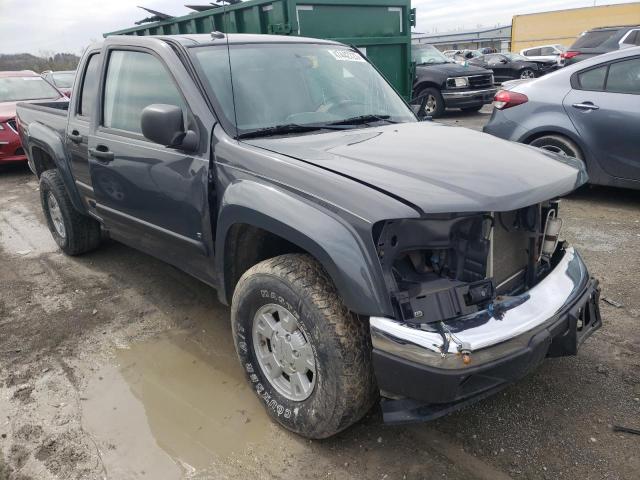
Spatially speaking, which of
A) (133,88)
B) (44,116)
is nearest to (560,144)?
(133,88)

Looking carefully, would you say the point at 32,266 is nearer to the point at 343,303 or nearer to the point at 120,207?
the point at 120,207

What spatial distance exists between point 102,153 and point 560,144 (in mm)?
4514

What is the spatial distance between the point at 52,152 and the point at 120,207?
4.57 ft

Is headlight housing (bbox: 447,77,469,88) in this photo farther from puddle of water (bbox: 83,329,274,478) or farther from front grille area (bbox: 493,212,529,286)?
front grille area (bbox: 493,212,529,286)

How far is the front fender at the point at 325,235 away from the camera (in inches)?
82.2

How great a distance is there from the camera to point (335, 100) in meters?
3.35

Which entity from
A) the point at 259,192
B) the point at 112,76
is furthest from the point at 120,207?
the point at 259,192

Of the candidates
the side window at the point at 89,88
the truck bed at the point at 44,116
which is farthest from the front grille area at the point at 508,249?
the truck bed at the point at 44,116

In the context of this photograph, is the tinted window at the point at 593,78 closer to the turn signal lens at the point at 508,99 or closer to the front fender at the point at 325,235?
the turn signal lens at the point at 508,99

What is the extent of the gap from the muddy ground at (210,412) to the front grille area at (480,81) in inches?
369

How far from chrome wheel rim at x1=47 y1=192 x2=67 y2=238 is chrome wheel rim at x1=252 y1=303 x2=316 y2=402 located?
3154 millimetres

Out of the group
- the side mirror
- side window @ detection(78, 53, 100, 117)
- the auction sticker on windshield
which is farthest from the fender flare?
the auction sticker on windshield

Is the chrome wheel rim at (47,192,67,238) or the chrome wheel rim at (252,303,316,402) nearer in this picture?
the chrome wheel rim at (252,303,316,402)

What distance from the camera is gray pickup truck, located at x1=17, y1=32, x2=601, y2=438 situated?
210 cm
